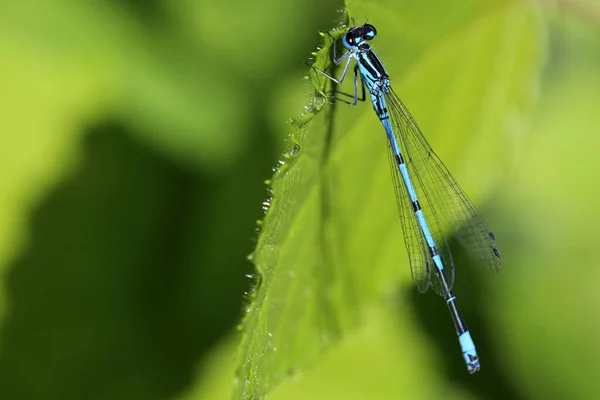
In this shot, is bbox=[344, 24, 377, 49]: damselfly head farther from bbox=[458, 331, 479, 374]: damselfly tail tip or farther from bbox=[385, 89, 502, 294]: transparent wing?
bbox=[458, 331, 479, 374]: damselfly tail tip

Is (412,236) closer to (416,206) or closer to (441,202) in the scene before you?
(416,206)

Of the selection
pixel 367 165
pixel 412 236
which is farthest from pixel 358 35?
pixel 412 236

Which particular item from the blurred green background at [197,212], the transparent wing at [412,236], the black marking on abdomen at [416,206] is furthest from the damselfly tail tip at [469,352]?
the black marking on abdomen at [416,206]

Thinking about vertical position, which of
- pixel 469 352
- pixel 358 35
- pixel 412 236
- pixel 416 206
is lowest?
pixel 469 352

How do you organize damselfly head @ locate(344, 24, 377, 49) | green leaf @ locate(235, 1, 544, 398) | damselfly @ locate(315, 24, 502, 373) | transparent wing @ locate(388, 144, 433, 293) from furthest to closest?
transparent wing @ locate(388, 144, 433, 293) → damselfly @ locate(315, 24, 502, 373) → damselfly head @ locate(344, 24, 377, 49) → green leaf @ locate(235, 1, 544, 398)

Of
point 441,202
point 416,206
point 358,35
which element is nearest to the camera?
point 358,35

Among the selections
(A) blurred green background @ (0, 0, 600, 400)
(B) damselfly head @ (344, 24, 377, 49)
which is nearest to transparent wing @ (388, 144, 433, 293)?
(A) blurred green background @ (0, 0, 600, 400)

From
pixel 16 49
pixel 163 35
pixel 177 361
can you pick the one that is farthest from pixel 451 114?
pixel 16 49
